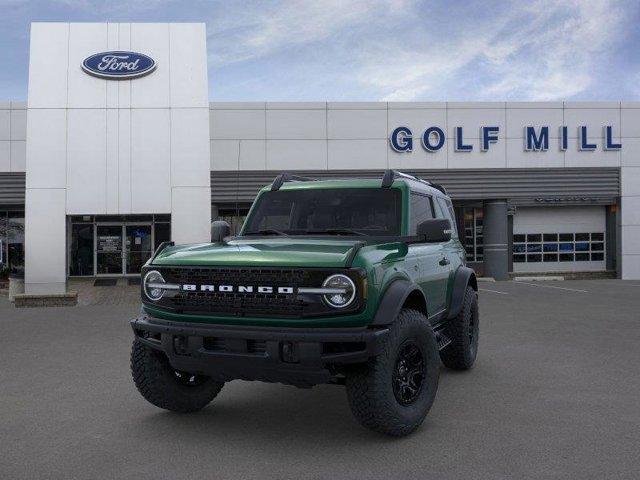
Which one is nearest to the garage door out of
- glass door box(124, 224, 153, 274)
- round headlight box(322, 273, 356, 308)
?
glass door box(124, 224, 153, 274)

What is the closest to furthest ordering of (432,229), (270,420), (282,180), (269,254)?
(269,254)
(432,229)
(270,420)
(282,180)

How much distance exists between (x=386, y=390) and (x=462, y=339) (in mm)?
2573

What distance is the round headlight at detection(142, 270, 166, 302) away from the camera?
452 centimetres

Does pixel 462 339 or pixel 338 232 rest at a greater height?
pixel 338 232

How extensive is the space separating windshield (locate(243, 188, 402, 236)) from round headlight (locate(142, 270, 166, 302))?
117 centimetres

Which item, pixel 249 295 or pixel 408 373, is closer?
pixel 249 295

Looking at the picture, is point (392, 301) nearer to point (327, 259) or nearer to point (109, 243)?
point (327, 259)

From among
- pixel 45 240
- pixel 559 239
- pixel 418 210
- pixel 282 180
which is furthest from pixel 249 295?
pixel 559 239

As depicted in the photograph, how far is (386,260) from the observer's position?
14.2 ft

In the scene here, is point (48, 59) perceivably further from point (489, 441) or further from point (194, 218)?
point (489, 441)

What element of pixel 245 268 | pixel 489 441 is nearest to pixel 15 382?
pixel 245 268

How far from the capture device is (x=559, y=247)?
2650cm

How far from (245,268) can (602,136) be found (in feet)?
80.0

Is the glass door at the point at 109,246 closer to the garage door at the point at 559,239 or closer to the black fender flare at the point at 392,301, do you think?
the garage door at the point at 559,239
